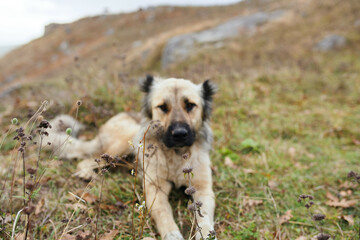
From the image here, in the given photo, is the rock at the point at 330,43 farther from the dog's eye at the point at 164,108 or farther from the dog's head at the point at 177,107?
the dog's eye at the point at 164,108

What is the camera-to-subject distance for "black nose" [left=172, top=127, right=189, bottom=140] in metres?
2.54

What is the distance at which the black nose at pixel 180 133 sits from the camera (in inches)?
100.0

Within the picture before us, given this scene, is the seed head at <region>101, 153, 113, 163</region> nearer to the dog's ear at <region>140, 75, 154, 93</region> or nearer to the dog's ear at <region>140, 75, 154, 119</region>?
the dog's ear at <region>140, 75, 154, 119</region>

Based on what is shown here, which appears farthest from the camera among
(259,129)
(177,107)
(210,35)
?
(210,35)

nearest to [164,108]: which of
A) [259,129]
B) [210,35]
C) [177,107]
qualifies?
[177,107]

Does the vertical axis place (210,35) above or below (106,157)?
above

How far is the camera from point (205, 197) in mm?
2475

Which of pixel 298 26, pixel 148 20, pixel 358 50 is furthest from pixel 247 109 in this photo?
pixel 148 20

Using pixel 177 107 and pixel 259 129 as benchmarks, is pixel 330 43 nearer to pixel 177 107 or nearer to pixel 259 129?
pixel 259 129

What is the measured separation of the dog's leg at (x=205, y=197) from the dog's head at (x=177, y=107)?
0.39 m

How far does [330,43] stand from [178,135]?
10.7 meters

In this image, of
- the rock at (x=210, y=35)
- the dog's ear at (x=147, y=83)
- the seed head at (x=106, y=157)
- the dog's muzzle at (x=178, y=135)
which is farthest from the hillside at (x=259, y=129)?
the dog's ear at (x=147, y=83)

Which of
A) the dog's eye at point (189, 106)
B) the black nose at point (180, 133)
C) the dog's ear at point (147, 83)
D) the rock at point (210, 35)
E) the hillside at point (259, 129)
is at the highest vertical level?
the rock at point (210, 35)

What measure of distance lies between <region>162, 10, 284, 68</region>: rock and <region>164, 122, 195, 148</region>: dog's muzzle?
9.39 metres
